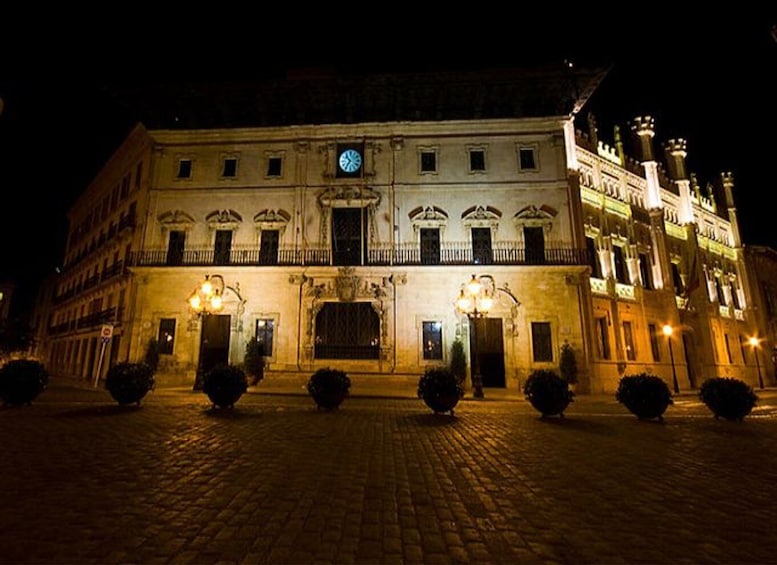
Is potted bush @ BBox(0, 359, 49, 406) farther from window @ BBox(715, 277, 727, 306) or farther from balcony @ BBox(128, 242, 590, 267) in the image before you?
window @ BBox(715, 277, 727, 306)

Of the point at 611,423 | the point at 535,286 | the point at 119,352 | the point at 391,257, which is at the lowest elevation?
the point at 611,423

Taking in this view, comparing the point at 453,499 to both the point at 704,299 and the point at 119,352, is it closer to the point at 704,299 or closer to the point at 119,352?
the point at 119,352

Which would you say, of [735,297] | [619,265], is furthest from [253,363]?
[735,297]

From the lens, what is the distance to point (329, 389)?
11375 mm

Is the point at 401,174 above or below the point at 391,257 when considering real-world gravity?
above

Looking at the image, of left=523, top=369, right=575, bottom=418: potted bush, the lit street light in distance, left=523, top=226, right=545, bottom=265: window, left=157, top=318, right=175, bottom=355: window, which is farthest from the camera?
the lit street light in distance

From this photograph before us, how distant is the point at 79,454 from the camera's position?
572cm

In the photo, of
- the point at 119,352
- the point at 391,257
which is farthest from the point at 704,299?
the point at 119,352

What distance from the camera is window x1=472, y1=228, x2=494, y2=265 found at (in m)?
21.3

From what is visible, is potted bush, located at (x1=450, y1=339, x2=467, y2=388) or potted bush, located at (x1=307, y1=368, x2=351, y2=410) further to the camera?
potted bush, located at (x1=450, y1=339, x2=467, y2=388)

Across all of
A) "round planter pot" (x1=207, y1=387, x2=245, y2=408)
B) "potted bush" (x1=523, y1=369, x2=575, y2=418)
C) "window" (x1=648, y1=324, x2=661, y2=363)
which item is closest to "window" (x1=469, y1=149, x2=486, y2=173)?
"window" (x1=648, y1=324, x2=661, y2=363)

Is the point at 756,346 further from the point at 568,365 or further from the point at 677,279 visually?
the point at 568,365

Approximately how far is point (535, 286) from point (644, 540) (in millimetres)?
18509

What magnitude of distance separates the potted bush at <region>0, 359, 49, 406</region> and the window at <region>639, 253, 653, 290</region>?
30270mm
